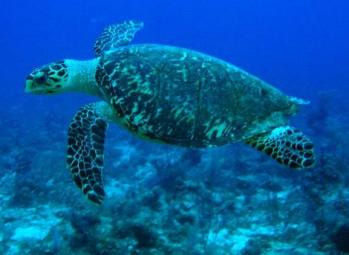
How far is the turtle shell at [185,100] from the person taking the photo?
4.55m

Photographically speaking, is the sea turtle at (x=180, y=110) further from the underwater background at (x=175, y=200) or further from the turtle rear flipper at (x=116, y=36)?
the underwater background at (x=175, y=200)

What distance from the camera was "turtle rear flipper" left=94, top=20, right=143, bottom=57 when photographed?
20.7ft

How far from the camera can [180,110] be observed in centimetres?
456

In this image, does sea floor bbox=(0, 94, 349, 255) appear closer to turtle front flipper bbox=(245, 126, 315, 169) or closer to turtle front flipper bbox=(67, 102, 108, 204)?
turtle front flipper bbox=(67, 102, 108, 204)

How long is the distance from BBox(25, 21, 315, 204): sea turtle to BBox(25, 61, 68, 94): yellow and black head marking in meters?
0.63

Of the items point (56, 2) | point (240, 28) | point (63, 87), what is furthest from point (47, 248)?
point (240, 28)

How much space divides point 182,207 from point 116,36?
11.2 ft

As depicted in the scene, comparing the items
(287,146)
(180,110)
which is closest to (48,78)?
(180,110)

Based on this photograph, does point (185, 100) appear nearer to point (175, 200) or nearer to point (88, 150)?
point (88, 150)

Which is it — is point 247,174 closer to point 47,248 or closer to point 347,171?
point 347,171

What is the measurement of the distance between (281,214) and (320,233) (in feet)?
3.07

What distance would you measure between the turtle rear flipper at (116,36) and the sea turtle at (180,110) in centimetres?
139

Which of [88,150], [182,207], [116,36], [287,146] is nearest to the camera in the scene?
[287,146]

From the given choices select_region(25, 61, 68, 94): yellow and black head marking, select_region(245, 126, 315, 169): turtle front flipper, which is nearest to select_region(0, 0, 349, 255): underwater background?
select_region(245, 126, 315, 169): turtle front flipper
